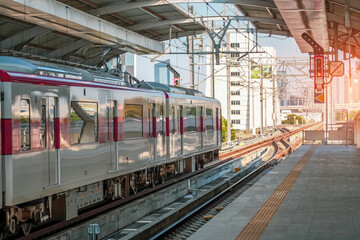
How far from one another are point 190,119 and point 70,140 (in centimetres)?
998

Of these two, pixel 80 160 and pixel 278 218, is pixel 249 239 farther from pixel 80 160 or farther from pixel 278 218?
pixel 80 160

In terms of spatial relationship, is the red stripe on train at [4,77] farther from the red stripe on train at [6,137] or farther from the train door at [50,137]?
the train door at [50,137]

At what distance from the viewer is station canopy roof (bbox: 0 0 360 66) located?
16.8 m

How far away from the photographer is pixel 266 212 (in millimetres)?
11844

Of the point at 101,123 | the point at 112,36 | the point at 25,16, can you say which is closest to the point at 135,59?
the point at 112,36

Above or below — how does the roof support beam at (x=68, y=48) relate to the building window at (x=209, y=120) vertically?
above

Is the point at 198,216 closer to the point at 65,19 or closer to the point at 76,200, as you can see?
the point at 76,200

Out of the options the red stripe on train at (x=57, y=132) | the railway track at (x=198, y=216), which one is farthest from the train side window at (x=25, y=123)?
the railway track at (x=198, y=216)

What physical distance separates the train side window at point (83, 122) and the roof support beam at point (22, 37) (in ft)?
33.4

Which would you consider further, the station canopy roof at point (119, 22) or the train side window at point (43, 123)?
the station canopy roof at point (119, 22)

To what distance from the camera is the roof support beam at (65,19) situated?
16.5 meters

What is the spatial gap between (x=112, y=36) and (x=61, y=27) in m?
3.59

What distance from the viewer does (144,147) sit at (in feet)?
50.7

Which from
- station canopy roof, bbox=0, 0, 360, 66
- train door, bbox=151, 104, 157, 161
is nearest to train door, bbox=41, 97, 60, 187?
station canopy roof, bbox=0, 0, 360, 66
